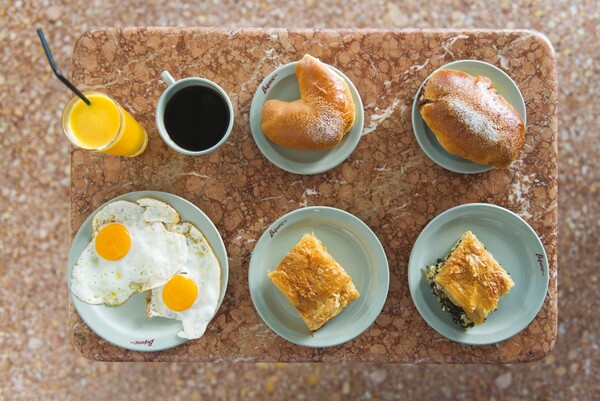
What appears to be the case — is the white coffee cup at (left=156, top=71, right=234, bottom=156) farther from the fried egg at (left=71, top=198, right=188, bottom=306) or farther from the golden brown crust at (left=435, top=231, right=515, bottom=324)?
the golden brown crust at (left=435, top=231, right=515, bottom=324)

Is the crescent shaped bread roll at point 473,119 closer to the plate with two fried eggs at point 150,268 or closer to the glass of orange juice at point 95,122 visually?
the plate with two fried eggs at point 150,268

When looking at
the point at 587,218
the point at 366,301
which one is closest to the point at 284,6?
the point at 366,301

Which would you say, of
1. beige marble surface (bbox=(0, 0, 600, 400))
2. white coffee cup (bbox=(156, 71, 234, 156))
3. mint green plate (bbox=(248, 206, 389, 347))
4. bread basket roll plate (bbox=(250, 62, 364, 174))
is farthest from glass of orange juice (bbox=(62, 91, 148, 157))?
beige marble surface (bbox=(0, 0, 600, 400))

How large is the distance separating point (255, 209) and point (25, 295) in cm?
126

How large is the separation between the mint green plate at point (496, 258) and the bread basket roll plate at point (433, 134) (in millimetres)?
115

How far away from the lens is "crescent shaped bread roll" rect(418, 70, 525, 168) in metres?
1.31

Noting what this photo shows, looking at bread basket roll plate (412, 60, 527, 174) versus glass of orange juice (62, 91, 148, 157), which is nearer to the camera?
glass of orange juice (62, 91, 148, 157)

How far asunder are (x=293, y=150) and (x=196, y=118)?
0.92 feet

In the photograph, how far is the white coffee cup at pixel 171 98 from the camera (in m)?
1.30

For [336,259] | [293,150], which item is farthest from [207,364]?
[293,150]

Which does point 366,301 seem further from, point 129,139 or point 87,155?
point 87,155

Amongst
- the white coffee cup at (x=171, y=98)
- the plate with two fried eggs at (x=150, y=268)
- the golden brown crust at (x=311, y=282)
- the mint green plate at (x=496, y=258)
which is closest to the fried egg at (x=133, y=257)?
the plate with two fried eggs at (x=150, y=268)

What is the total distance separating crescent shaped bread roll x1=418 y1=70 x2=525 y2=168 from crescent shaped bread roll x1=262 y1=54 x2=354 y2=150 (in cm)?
23

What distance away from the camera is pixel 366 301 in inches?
55.6
